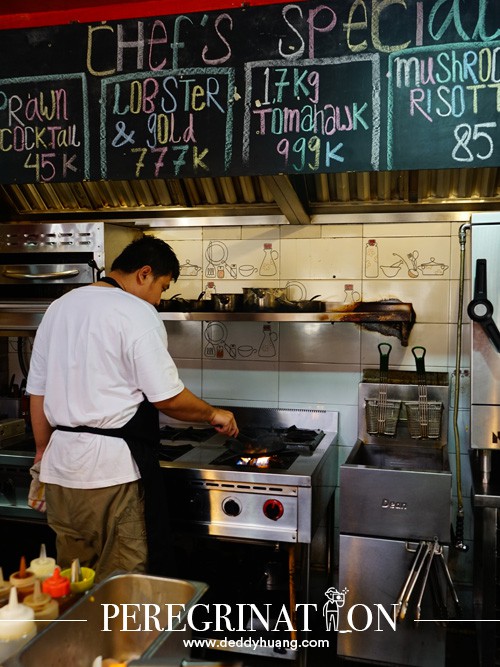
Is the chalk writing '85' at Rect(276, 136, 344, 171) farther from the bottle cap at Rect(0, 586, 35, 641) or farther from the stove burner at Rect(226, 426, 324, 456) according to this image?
→ the bottle cap at Rect(0, 586, 35, 641)

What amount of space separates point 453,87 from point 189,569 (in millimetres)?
2488

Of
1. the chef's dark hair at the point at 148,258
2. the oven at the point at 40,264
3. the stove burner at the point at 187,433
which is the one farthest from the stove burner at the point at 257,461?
the oven at the point at 40,264

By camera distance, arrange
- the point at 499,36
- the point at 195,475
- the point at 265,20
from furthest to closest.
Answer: the point at 195,475
the point at 265,20
the point at 499,36

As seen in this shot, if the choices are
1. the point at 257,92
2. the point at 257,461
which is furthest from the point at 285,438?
the point at 257,92

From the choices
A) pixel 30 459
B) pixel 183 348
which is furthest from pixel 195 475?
pixel 183 348

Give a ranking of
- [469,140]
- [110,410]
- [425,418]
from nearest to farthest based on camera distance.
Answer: [469,140] < [110,410] < [425,418]

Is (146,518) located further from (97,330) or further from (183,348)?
(183,348)

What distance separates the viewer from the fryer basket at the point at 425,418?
3191mm

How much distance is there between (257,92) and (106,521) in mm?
1790

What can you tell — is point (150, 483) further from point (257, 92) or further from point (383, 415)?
point (257, 92)

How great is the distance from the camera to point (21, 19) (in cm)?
239

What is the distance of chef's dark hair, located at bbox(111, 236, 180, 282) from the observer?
2.51 metres

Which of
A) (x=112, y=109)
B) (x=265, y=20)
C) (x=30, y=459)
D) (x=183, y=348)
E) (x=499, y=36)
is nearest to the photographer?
(x=499, y=36)

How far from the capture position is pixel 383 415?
10.7 feet
